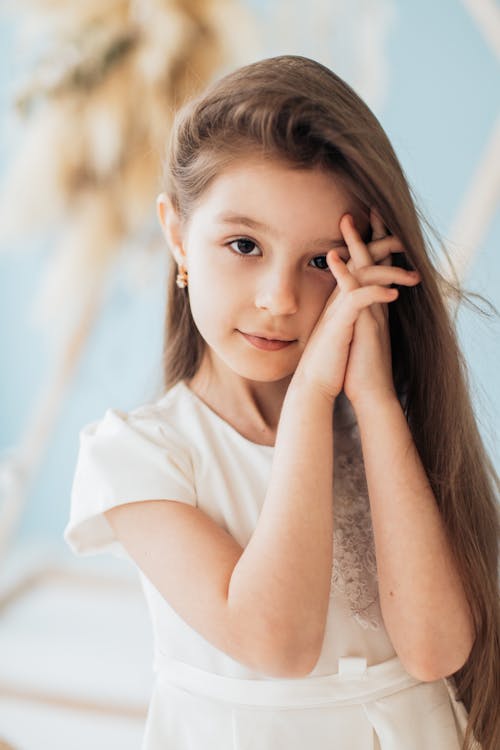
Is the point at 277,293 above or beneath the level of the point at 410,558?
above

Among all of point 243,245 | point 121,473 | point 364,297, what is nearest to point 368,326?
point 364,297

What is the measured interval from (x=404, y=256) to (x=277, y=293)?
0.15 metres

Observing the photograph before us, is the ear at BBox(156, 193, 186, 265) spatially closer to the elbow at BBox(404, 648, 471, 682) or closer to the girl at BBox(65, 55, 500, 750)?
the girl at BBox(65, 55, 500, 750)

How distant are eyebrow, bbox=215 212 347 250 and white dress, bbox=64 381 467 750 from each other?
211mm

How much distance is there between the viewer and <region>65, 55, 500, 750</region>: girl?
2.34 feet

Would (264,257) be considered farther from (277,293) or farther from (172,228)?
(172,228)

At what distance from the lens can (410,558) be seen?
734 mm

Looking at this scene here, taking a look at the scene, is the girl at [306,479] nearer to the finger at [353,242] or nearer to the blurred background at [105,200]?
the finger at [353,242]

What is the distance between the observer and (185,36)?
204cm

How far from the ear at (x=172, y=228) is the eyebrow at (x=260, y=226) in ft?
0.36

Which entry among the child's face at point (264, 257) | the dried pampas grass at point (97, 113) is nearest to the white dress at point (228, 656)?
the child's face at point (264, 257)

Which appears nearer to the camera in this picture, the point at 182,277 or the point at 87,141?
the point at 182,277

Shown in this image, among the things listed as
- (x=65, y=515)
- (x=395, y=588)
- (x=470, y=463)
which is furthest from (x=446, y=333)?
(x=65, y=515)

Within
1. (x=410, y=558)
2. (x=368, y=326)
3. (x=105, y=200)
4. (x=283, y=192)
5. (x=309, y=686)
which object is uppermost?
(x=105, y=200)
